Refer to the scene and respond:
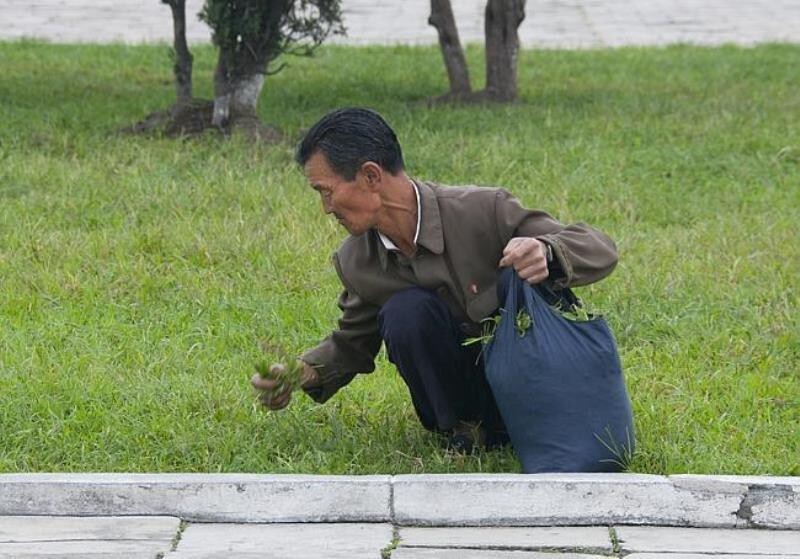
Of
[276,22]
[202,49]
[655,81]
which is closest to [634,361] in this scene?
[276,22]

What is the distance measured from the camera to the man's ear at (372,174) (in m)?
4.67

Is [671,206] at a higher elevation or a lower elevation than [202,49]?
higher

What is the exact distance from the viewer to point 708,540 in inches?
169

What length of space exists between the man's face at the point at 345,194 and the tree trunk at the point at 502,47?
24.8 feet

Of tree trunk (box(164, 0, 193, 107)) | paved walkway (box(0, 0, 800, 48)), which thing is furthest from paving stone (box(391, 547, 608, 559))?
paved walkway (box(0, 0, 800, 48))

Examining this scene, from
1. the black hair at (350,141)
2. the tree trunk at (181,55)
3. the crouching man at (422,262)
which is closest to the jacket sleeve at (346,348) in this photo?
the crouching man at (422,262)

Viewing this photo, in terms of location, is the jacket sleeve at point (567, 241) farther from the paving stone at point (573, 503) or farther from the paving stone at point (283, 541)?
the paving stone at point (283, 541)

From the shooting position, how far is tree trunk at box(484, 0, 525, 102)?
477 inches

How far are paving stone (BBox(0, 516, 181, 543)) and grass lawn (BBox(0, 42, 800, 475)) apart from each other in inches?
22.9

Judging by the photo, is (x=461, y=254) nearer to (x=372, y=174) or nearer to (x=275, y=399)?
(x=372, y=174)

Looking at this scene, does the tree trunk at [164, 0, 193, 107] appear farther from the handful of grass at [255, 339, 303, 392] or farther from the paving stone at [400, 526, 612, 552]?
the paving stone at [400, 526, 612, 552]

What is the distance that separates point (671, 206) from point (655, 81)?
519cm

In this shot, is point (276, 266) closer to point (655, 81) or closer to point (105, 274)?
point (105, 274)

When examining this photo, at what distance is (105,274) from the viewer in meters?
7.24
